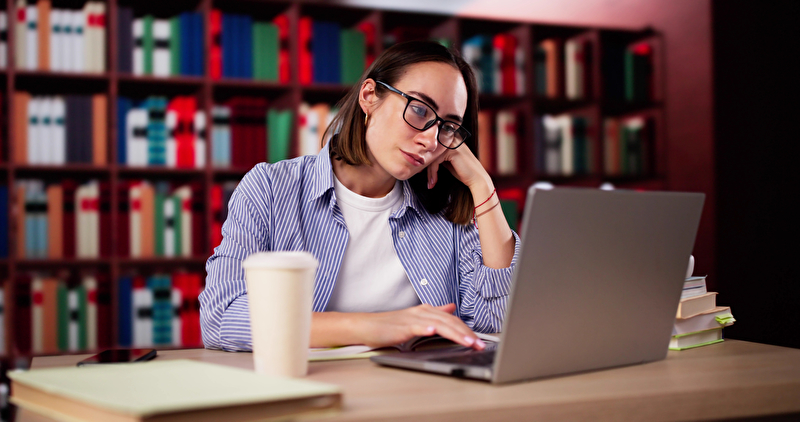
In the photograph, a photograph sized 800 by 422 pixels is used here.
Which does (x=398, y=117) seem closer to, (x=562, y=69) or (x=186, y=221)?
(x=186, y=221)

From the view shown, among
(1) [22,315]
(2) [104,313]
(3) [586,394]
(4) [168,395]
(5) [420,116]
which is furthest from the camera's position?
(2) [104,313]

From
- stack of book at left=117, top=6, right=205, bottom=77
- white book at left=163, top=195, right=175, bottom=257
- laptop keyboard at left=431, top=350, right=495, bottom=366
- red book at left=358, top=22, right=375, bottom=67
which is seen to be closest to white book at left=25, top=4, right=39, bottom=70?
stack of book at left=117, top=6, right=205, bottom=77

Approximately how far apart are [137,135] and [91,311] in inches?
29.2

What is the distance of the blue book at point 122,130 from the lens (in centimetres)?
278

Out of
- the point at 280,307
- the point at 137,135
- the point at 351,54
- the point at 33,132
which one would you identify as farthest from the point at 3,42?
the point at 280,307

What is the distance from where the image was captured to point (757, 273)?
316cm

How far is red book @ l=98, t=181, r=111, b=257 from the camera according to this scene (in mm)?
2760

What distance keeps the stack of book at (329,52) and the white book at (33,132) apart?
108cm

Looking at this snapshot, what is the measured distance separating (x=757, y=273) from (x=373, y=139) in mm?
2491

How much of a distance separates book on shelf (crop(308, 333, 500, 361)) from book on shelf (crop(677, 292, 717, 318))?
14.0 inches

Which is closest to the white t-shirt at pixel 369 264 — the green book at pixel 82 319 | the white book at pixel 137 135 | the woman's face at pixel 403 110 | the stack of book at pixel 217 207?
the woman's face at pixel 403 110

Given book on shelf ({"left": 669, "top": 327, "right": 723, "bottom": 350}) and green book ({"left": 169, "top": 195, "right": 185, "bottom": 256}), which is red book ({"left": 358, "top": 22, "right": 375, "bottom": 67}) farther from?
book on shelf ({"left": 669, "top": 327, "right": 723, "bottom": 350})

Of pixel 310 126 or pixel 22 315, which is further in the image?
pixel 310 126

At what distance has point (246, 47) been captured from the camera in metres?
2.95
